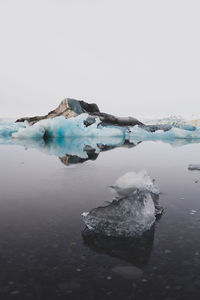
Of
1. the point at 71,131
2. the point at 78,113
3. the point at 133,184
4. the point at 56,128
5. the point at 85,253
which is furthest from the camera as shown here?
the point at 78,113

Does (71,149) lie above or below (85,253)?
below

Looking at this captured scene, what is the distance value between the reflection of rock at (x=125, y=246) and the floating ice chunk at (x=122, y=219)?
4 centimetres

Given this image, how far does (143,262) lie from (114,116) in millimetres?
19459

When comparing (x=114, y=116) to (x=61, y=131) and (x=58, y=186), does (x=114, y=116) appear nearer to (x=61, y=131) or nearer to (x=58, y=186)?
(x=61, y=131)

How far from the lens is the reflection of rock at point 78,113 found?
16.4 metres

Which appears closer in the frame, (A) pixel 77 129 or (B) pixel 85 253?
(B) pixel 85 253

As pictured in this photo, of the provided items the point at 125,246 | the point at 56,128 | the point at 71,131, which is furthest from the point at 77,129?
the point at 125,246

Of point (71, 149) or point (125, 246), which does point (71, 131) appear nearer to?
point (71, 149)

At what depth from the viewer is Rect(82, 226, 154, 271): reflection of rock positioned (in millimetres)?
1366

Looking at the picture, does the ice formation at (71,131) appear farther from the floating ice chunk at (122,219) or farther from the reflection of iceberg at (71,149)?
the floating ice chunk at (122,219)

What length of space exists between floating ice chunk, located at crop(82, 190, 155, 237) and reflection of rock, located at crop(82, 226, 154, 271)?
42mm

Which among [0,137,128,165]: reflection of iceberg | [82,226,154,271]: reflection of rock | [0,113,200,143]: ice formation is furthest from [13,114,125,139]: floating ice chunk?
[82,226,154,271]: reflection of rock

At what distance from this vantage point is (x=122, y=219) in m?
1.71

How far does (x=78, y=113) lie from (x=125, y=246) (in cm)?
1564
